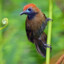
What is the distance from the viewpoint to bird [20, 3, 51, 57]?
3.14 ft

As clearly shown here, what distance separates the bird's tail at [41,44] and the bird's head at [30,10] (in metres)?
0.08

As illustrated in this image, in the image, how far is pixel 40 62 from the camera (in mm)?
1070

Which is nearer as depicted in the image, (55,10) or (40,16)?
(40,16)

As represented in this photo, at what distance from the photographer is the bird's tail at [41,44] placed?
980 millimetres

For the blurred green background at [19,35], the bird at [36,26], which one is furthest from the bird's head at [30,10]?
the blurred green background at [19,35]

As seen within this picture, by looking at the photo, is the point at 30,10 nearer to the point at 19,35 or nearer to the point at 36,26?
the point at 36,26

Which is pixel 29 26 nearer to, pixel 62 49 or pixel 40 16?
pixel 40 16

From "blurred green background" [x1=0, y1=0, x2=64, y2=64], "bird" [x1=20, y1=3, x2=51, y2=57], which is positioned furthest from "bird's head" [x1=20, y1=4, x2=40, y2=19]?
"blurred green background" [x1=0, y1=0, x2=64, y2=64]

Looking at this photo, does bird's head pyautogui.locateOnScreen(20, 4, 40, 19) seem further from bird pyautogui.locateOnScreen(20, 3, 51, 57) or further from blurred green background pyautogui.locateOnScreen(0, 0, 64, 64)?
blurred green background pyautogui.locateOnScreen(0, 0, 64, 64)

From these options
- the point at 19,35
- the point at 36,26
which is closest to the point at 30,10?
the point at 36,26

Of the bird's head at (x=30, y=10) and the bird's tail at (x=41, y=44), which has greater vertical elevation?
the bird's head at (x=30, y=10)

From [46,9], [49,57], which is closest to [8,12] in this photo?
[46,9]

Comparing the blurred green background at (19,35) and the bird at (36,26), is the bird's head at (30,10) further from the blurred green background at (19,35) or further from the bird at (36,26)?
the blurred green background at (19,35)

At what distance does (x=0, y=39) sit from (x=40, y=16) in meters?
0.21
